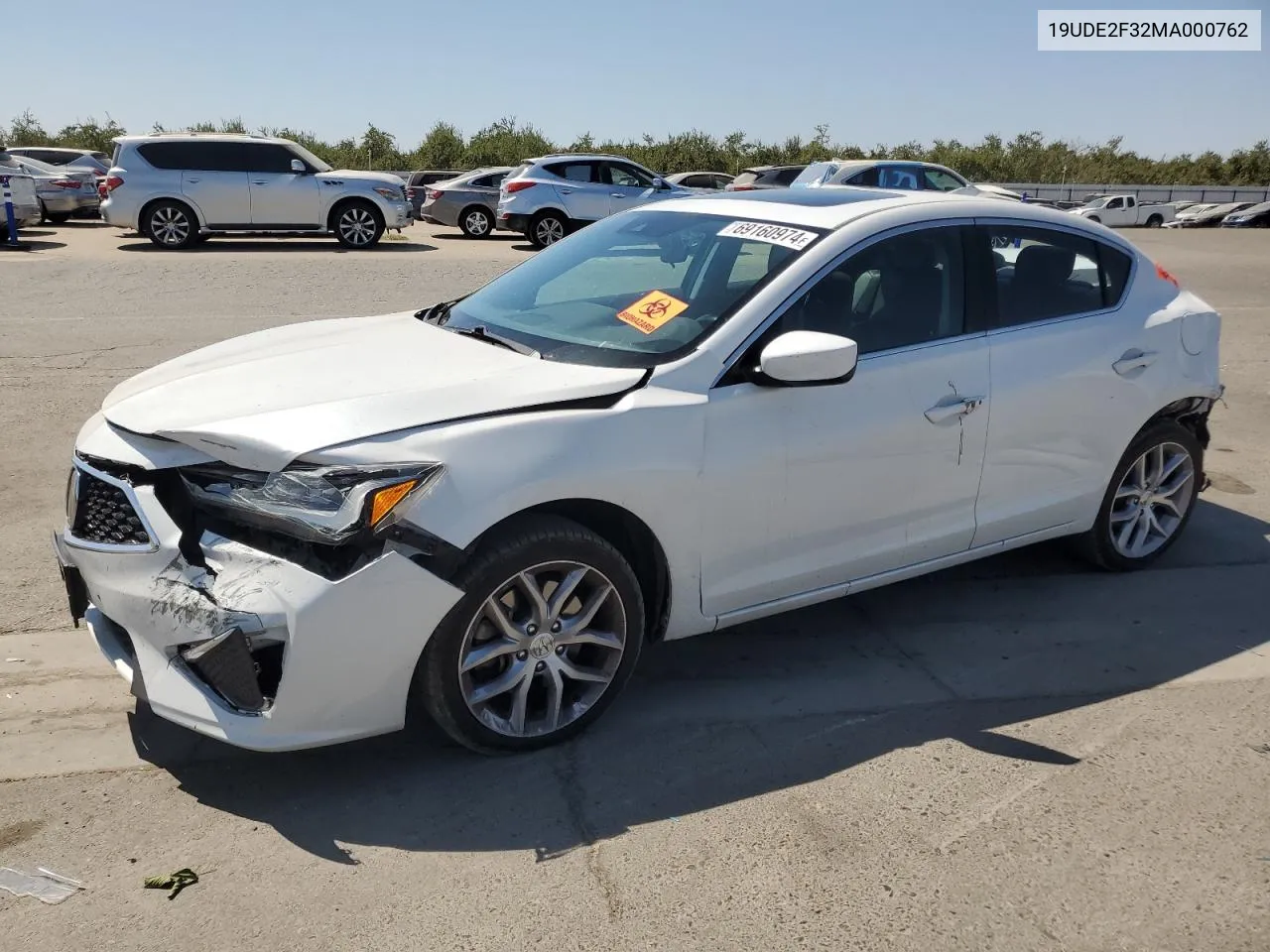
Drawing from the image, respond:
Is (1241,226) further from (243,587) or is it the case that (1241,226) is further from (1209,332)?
(243,587)

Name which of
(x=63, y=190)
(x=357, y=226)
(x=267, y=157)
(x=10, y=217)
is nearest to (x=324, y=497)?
(x=357, y=226)

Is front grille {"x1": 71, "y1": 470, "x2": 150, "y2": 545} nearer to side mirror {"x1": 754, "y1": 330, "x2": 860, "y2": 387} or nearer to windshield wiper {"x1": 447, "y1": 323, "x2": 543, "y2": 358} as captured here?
windshield wiper {"x1": 447, "y1": 323, "x2": 543, "y2": 358}

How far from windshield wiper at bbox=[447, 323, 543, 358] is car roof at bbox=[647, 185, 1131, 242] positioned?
105 cm

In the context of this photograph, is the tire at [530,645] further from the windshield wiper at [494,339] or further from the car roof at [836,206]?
the car roof at [836,206]

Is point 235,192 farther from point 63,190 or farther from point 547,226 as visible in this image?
point 63,190

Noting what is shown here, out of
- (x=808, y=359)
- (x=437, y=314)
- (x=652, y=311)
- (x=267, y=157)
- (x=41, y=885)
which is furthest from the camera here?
(x=267, y=157)

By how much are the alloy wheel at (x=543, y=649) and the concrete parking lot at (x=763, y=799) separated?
0.49 ft

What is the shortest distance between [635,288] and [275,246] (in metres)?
16.1

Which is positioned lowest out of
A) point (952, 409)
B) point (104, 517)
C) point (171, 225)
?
point (104, 517)

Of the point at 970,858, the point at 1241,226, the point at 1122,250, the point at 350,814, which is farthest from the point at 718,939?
the point at 1241,226

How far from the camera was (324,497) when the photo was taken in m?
3.08

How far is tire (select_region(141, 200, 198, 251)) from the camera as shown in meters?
17.7

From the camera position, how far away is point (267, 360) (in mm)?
3918

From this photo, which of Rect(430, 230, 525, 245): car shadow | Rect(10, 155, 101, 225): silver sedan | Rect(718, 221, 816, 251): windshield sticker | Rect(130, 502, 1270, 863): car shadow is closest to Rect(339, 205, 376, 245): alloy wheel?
Rect(430, 230, 525, 245): car shadow
